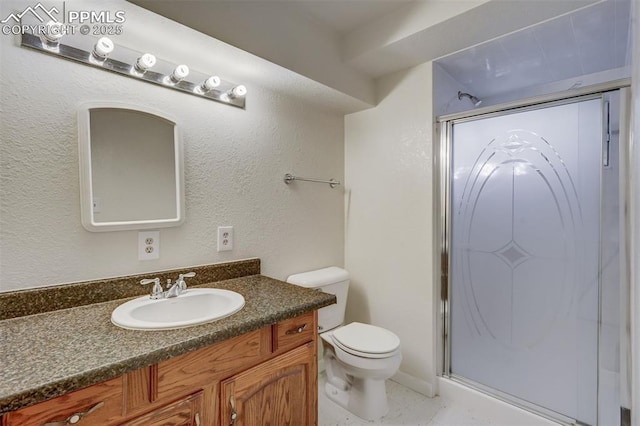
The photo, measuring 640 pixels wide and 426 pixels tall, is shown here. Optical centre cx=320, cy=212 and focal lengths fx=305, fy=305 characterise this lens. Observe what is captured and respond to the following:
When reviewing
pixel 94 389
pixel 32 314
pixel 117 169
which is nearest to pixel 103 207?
pixel 117 169

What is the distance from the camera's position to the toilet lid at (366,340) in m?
1.66

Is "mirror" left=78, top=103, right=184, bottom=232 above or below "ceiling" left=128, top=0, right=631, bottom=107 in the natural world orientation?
below

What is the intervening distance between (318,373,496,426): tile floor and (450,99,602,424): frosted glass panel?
23 centimetres

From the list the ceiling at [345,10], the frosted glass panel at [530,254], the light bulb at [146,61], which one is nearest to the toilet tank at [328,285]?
the frosted glass panel at [530,254]

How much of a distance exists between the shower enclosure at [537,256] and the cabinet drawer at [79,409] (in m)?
1.81

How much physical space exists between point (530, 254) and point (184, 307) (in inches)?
70.6

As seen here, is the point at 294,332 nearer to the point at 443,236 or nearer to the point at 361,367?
the point at 361,367

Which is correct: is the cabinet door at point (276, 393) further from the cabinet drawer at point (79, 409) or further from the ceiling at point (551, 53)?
the ceiling at point (551, 53)

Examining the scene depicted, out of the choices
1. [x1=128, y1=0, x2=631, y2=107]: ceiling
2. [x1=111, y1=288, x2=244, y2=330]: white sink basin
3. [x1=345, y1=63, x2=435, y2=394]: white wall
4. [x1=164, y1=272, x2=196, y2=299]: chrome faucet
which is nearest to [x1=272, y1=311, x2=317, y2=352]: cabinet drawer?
[x1=111, y1=288, x2=244, y2=330]: white sink basin

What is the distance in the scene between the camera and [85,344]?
872mm

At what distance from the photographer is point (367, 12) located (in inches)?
68.2

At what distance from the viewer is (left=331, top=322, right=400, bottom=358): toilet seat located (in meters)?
1.64

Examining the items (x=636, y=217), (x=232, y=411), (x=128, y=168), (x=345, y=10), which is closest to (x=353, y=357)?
(x=232, y=411)

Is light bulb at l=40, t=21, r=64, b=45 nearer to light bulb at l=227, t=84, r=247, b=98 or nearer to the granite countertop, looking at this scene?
light bulb at l=227, t=84, r=247, b=98
